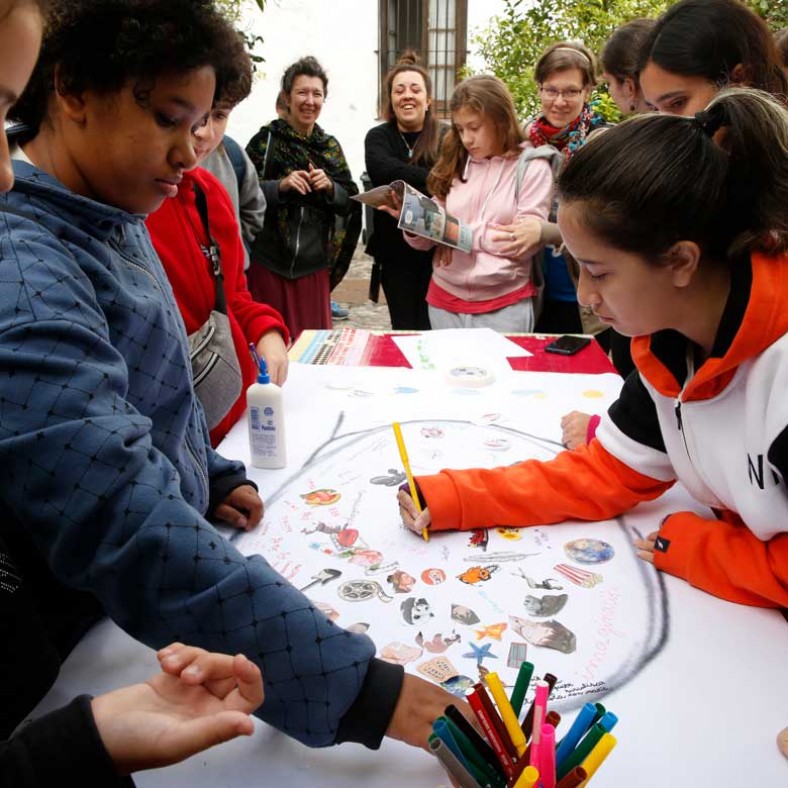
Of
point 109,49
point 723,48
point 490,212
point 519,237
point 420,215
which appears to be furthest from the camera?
point 490,212

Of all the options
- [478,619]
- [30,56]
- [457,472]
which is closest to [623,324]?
[457,472]

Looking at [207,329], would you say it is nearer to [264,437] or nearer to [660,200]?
[264,437]

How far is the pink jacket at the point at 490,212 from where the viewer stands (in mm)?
2824

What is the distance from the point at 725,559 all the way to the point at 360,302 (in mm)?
4925

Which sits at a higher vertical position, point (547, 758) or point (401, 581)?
point (547, 758)

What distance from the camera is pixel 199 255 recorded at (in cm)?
162

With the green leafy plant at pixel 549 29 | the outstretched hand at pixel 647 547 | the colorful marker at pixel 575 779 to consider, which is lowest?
the outstretched hand at pixel 647 547

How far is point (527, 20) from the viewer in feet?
17.7

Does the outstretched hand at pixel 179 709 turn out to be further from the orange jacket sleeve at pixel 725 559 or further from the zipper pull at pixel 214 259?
the zipper pull at pixel 214 259

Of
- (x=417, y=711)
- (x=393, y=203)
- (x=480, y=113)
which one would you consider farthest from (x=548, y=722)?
(x=480, y=113)

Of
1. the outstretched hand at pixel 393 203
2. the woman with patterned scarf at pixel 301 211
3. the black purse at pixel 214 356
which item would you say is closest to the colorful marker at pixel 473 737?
the black purse at pixel 214 356

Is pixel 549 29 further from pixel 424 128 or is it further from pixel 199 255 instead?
pixel 199 255

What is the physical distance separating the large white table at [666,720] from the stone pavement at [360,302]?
13.6ft

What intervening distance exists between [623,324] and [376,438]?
0.61 meters
